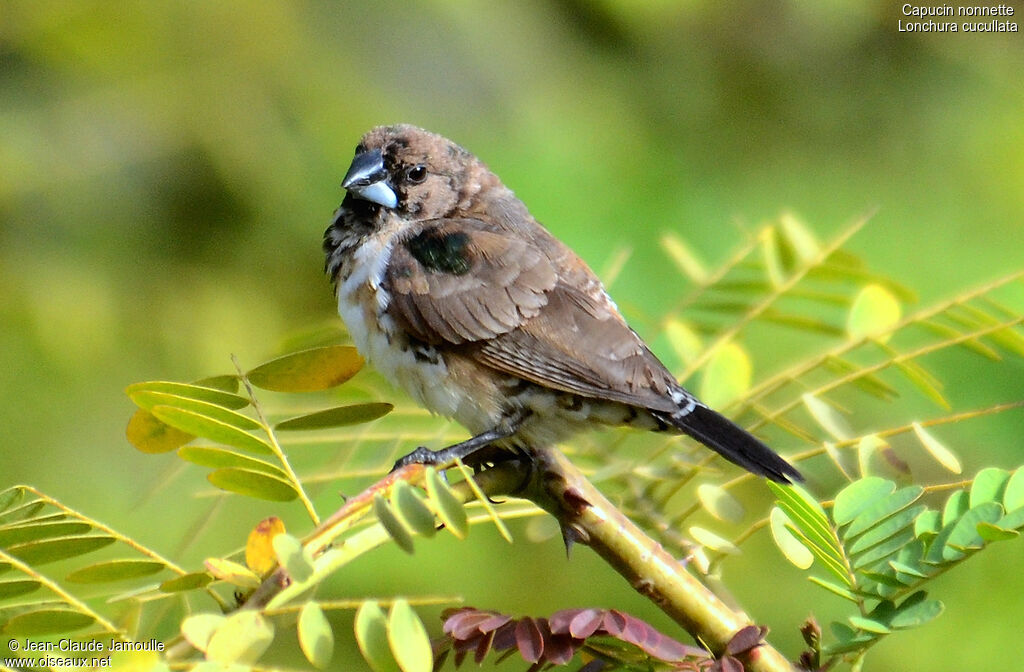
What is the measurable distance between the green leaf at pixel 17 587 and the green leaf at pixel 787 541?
107cm

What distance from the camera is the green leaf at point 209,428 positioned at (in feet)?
5.49

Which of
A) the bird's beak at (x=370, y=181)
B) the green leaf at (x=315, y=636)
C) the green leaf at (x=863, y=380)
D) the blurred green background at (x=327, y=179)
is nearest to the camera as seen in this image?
the green leaf at (x=315, y=636)

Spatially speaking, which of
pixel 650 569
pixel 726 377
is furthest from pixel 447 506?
pixel 726 377

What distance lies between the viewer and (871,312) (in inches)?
96.8

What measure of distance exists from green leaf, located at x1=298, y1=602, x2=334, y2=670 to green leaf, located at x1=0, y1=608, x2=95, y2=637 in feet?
1.26

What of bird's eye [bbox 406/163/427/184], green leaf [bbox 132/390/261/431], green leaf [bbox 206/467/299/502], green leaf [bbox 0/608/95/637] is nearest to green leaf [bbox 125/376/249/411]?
green leaf [bbox 132/390/261/431]

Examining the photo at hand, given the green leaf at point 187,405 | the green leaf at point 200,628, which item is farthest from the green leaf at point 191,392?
the green leaf at point 200,628

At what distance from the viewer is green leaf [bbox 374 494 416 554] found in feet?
4.71

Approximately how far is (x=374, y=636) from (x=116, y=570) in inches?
20.5

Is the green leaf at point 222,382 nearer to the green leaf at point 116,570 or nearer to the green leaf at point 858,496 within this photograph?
the green leaf at point 116,570

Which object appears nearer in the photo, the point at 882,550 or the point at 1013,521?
the point at 1013,521

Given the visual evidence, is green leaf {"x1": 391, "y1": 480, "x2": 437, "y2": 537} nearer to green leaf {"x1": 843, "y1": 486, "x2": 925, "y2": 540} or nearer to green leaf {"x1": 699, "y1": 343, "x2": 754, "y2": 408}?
green leaf {"x1": 843, "y1": 486, "x2": 925, "y2": 540}

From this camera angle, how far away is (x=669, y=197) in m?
4.42

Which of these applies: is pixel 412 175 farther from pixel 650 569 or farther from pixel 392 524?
pixel 392 524
